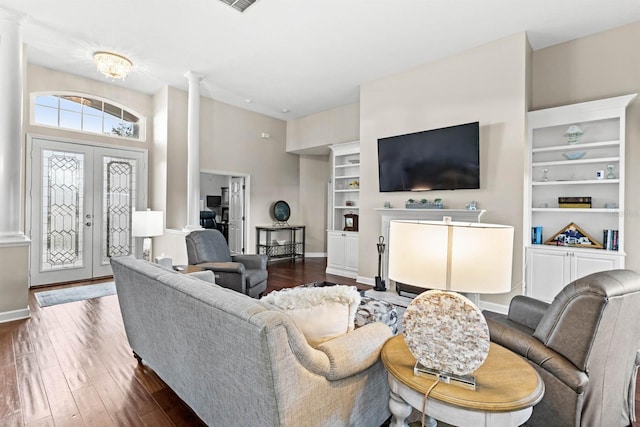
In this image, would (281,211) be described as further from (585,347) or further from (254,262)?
(585,347)

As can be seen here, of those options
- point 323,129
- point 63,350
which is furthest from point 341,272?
point 63,350

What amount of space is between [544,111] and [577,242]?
1603 millimetres

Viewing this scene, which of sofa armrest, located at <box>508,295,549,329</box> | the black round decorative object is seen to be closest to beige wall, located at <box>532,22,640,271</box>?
sofa armrest, located at <box>508,295,549,329</box>

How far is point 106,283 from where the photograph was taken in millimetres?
5098

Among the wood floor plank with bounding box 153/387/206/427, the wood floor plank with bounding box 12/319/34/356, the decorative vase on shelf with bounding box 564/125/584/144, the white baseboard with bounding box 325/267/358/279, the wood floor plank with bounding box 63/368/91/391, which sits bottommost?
the wood floor plank with bounding box 153/387/206/427

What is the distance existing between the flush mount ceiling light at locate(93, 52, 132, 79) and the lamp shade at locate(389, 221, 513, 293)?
4.86 m

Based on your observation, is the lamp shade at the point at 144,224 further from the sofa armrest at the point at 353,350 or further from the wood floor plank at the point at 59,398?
the sofa armrest at the point at 353,350

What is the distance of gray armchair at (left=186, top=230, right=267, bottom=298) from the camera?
3.73 m

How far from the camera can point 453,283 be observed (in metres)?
1.24

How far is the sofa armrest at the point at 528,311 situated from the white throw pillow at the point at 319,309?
4.43 feet

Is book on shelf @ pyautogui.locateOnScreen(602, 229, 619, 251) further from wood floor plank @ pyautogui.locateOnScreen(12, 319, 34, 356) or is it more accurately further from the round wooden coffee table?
wood floor plank @ pyautogui.locateOnScreen(12, 319, 34, 356)

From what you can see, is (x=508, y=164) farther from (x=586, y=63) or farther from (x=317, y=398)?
(x=317, y=398)

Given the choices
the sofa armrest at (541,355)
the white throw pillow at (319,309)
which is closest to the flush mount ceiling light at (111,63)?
the white throw pillow at (319,309)

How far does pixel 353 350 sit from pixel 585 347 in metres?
1.06
